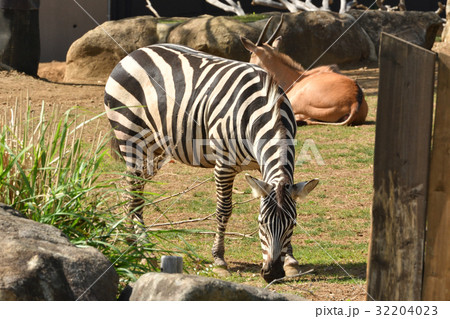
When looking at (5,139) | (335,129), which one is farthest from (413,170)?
(335,129)

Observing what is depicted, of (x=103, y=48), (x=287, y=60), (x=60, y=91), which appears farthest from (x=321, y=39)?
(x=60, y=91)

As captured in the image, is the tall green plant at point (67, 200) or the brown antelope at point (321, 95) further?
the brown antelope at point (321, 95)

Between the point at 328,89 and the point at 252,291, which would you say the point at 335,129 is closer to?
the point at 328,89

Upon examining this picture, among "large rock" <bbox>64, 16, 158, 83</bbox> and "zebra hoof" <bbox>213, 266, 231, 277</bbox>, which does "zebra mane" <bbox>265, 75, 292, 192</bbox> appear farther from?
"large rock" <bbox>64, 16, 158, 83</bbox>

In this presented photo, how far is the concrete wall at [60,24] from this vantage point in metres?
18.4

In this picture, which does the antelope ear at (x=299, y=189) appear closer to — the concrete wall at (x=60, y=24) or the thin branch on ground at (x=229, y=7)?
the thin branch on ground at (x=229, y=7)

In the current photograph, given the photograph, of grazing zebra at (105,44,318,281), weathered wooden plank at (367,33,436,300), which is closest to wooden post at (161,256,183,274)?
weathered wooden plank at (367,33,436,300)

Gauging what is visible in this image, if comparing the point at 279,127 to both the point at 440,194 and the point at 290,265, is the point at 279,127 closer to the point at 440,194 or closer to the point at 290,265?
the point at 290,265

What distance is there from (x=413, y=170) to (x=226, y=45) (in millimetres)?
12436

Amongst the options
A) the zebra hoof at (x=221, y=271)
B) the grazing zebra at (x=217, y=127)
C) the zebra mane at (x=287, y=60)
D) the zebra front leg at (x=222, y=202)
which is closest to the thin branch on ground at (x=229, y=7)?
the zebra mane at (x=287, y=60)

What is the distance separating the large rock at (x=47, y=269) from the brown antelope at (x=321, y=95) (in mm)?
8002

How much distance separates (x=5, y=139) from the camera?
4.99 meters

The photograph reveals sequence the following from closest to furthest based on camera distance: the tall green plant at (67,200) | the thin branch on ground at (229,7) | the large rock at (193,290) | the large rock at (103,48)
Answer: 1. the large rock at (193,290)
2. the tall green plant at (67,200)
3. the large rock at (103,48)
4. the thin branch on ground at (229,7)

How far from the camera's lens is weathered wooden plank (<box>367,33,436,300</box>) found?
3.39m
